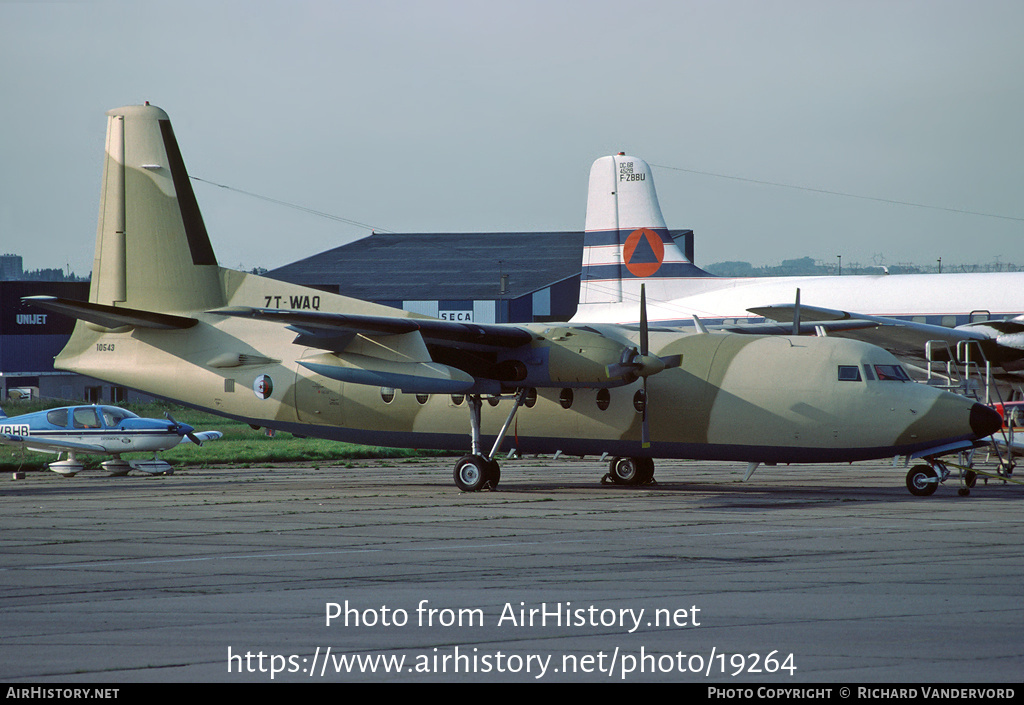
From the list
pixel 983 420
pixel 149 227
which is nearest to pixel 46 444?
pixel 149 227

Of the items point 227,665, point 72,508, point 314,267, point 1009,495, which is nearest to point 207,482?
point 72,508

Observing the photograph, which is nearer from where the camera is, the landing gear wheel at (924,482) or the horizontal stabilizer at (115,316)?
the landing gear wheel at (924,482)

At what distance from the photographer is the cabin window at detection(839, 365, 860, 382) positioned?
2178cm

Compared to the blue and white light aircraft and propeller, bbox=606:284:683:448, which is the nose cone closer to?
propeller, bbox=606:284:683:448

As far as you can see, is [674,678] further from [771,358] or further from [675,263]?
[675,263]

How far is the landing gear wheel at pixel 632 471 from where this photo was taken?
2575 cm

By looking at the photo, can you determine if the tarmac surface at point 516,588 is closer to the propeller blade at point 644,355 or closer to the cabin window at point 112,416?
the propeller blade at point 644,355

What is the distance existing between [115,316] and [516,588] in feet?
48.7

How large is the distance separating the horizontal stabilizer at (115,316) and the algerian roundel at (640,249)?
19.1 m

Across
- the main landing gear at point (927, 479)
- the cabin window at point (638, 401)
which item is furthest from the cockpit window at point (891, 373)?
the cabin window at point (638, 401)

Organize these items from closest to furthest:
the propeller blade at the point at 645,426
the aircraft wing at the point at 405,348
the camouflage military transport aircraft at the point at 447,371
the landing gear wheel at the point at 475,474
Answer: the aircraft wing at the point at 405,348, the camouflage military transport aircraft at the point at 447,371, the propeller blade at the point at 645,426, the landing gear wheel at the point at 475,474

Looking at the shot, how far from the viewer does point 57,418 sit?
95.5ft

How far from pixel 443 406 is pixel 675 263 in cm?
1832

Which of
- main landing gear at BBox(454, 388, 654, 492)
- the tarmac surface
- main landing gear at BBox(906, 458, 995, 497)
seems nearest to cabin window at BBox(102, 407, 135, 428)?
the tarmac surface
